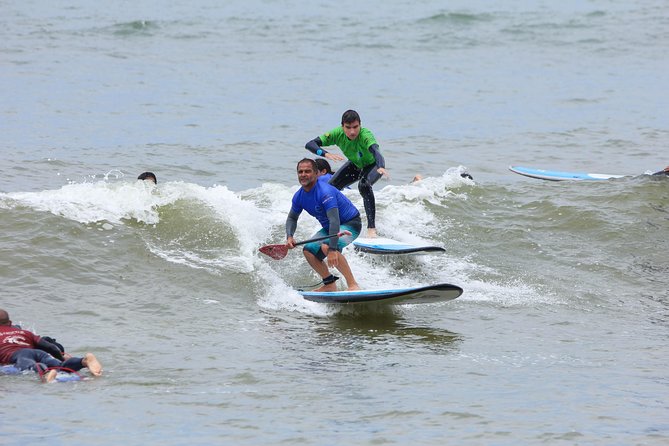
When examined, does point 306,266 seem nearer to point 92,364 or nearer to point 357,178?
point 357,178

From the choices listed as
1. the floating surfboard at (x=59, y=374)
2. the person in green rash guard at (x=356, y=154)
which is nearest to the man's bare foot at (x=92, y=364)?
the floating surfboard at (x=59, y=374)

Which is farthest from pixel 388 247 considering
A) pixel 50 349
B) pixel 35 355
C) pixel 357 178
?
pixel 35 355

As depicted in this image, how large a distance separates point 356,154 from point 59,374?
5.64 meters

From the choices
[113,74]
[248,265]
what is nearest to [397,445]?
[248,265]

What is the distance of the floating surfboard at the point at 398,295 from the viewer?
1017 cm

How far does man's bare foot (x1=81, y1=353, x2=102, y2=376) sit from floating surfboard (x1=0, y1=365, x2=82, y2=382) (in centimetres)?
11

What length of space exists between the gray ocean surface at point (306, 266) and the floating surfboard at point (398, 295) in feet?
0.65

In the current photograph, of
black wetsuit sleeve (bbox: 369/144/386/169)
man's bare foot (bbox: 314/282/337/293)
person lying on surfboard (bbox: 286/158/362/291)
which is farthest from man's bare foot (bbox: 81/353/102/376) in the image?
black wetsuit sleeve (bbox: 369/144/386/169)

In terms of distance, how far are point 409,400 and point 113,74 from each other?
2347cm

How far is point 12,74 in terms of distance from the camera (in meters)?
28.1

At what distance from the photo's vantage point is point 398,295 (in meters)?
10.3

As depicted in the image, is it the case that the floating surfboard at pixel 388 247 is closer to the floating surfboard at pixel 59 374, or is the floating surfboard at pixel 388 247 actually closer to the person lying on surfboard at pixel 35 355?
the person lying on surfboard at pixel 35 355

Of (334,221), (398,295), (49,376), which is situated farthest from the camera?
(334,221)

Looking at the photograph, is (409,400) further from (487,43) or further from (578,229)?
(487,43)
